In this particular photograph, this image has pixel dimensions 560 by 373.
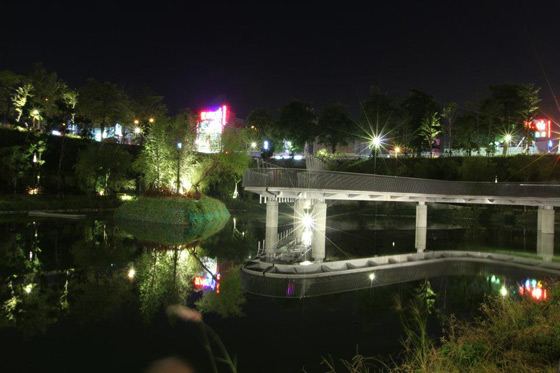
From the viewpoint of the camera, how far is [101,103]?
63562 millimetres

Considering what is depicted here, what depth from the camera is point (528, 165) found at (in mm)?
53719

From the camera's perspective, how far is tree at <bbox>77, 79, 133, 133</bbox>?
63.0 meters

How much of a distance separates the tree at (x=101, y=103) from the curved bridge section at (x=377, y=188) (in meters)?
42.7

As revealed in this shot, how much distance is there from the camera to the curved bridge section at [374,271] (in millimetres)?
14336

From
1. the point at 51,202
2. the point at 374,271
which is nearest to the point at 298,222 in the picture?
the point at 374,271

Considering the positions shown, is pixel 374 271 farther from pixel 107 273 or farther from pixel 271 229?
pixel 271 229

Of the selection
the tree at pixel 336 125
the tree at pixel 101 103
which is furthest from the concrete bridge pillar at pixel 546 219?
the tree at pixel 101 103

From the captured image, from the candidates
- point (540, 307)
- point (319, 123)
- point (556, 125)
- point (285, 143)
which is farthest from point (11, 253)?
point (556, 125)

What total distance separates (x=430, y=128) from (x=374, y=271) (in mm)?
56833

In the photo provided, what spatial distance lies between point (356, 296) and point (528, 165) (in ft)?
162

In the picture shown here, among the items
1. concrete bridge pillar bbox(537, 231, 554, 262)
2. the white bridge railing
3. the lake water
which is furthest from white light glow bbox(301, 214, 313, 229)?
concrete bridge pillar bbox(537, 231, 554, 262)

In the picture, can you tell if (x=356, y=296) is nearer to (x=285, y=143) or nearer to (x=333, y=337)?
(x=333, y=337)

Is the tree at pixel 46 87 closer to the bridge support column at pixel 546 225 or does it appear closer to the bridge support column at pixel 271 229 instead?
the bridge support column at pixel 271 229

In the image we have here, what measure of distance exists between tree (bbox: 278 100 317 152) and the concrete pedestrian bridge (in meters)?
42.0
